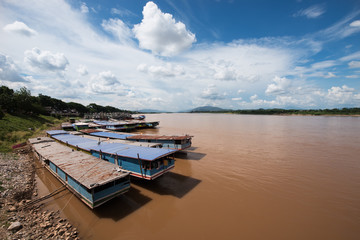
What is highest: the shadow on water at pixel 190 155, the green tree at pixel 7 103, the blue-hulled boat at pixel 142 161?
the green tree at pixel 7 103

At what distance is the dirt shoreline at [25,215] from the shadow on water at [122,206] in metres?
1.73

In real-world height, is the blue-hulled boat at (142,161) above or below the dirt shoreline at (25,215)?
above

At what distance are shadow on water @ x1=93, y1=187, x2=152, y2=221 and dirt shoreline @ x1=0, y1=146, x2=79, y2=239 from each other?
A: 5.69 feet

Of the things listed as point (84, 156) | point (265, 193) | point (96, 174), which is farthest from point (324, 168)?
point (84, 156)

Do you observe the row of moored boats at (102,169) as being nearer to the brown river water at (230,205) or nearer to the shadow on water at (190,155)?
the brown river water at (230,205)

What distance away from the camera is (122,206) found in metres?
10.3

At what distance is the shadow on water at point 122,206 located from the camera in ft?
31.0

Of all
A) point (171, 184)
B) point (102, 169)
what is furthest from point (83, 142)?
point (171, 184)

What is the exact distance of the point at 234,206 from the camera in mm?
10531

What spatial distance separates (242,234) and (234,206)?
2.36 meters

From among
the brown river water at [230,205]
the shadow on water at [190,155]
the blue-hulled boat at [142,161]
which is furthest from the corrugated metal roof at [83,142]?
the shadow on water at [190,155]

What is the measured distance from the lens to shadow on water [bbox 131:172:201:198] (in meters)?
12.2

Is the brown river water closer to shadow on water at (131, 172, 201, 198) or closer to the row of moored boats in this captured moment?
shadow on water at (131, 172, 201, 198)

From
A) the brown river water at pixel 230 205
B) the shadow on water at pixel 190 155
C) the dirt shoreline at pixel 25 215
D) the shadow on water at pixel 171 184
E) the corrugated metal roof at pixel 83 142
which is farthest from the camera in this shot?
the shadow on water at pixel 190 155
